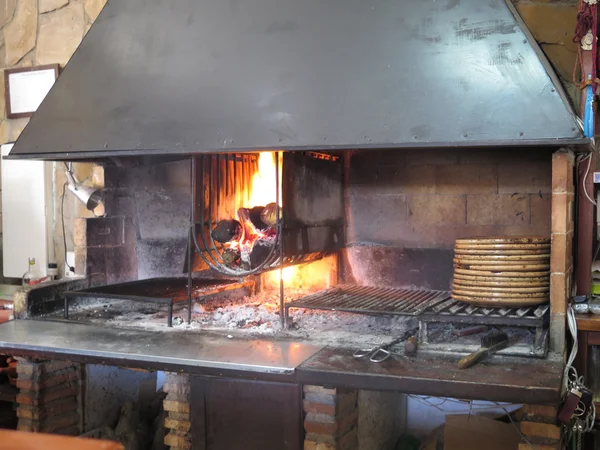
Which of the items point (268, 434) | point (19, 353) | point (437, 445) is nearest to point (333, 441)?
point (268, 434)

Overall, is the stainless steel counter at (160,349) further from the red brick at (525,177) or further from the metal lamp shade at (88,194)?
the red brick at (525,177)

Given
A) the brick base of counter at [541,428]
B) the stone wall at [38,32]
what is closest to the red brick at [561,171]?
the brick base of counter at [541,428]

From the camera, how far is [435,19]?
2.95 m

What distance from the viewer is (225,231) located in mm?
3715

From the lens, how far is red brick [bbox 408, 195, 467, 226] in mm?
3932

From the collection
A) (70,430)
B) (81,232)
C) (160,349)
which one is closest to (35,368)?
(70,430)

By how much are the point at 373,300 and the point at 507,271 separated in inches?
31.0

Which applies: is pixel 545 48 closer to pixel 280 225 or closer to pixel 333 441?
pixel 280 225

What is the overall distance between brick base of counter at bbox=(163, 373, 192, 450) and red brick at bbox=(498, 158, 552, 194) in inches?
85.5

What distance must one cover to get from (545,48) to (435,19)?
1.13 m

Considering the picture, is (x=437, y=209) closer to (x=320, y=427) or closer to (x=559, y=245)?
(x=559, y=245)

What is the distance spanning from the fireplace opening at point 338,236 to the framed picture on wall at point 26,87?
75.2 inches

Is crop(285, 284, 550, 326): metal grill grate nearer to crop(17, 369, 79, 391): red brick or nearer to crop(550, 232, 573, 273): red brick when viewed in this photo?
crop(550, 232, 573, 273): red brick

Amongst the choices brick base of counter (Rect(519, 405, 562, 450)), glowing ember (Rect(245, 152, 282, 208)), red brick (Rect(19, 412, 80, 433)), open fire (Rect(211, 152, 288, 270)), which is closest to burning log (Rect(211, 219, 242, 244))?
open fire (Rect(211, 152, 288, 270))
